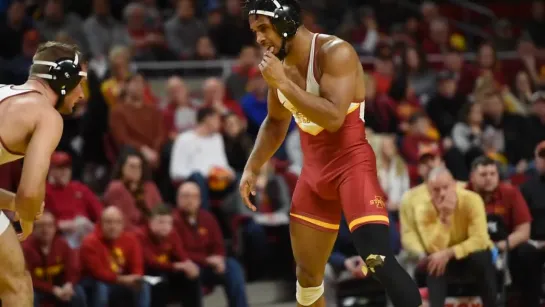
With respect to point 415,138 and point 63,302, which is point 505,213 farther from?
point 63,302

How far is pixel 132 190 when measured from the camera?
27.1 ft

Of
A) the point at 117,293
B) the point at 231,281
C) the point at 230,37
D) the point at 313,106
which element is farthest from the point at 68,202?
the point at 230,37

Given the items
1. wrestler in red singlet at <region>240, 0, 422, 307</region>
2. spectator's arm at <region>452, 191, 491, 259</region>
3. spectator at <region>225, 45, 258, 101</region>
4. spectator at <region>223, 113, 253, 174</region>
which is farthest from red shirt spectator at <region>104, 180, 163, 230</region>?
wrestler in red singlet at <region>240, 0, 422, 307</region>

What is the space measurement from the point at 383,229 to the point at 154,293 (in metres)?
3.16

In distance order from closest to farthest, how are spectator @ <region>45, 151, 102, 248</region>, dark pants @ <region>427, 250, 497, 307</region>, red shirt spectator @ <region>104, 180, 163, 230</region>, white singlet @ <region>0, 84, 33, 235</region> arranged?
white singlet @ <region>0, 84, 33, 235</region> → dark pants @ <region>427, 250, 497, 307</region> → spectator @ <region>45, 151, 102, 248</region> → red shirt spectator @ <region>104, 180, 163, 230</region>

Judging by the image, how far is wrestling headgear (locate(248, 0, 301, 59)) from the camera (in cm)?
491

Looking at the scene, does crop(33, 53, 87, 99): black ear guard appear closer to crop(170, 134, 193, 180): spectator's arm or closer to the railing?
crop(170, 134, 193, 180): spectator's arm

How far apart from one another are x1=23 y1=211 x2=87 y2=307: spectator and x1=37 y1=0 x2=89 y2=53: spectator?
12.2ft

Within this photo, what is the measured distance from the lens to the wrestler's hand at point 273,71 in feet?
15.5

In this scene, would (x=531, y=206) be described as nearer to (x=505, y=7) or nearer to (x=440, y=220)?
(x=440, y=220)

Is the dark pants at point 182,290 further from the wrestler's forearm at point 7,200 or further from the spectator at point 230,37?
the spectator at point 230,37

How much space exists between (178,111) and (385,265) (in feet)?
17.5

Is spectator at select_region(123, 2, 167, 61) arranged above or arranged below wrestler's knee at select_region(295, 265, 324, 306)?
above

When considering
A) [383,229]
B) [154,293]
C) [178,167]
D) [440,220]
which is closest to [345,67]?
[383,229]
